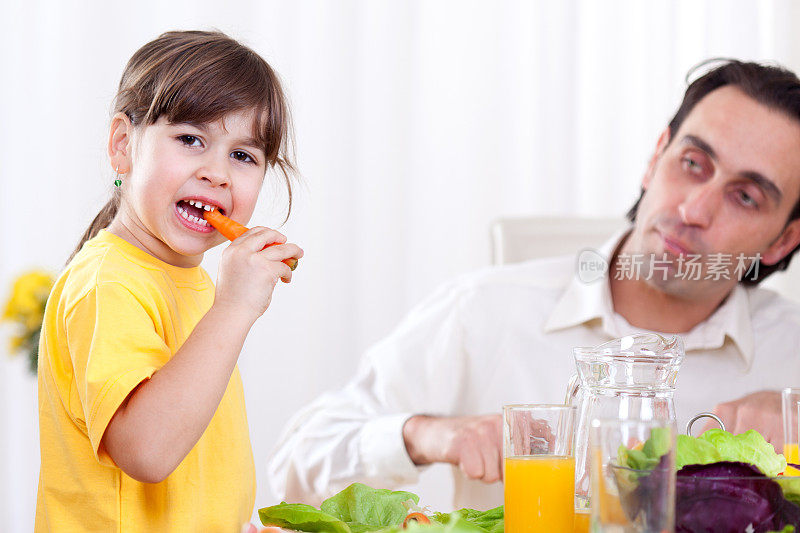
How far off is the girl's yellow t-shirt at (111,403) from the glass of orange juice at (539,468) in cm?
30

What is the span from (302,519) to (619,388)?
0.24 metres

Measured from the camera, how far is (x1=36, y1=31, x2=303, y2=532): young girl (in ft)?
2.23

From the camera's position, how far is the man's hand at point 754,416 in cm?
89

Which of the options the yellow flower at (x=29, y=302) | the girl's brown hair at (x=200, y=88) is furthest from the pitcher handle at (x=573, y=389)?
the yellow flower at (x=29, y=302)

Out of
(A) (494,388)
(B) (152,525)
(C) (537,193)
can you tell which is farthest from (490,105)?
(B) (152,525)

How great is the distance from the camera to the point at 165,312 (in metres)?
0.80

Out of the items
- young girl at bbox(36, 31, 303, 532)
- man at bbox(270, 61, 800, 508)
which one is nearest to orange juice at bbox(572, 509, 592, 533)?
young girl at bbox(36, 31, 303, 532)

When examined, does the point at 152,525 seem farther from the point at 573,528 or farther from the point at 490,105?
the point at 490,105

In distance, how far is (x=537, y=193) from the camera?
7.23 feet

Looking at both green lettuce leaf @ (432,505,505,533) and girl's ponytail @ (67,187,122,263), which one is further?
girl's ponytail @ (67,187,122,263)

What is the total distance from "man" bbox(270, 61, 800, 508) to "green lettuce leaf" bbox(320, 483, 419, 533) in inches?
14.8

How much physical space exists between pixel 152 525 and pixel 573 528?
1.24 feet

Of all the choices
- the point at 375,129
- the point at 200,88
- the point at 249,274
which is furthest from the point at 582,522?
the point at 375,129

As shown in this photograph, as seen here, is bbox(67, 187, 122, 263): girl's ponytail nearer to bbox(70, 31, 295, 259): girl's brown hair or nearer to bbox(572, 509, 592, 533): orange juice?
bbox(70, 31, 295, 259): girl's brown hair
